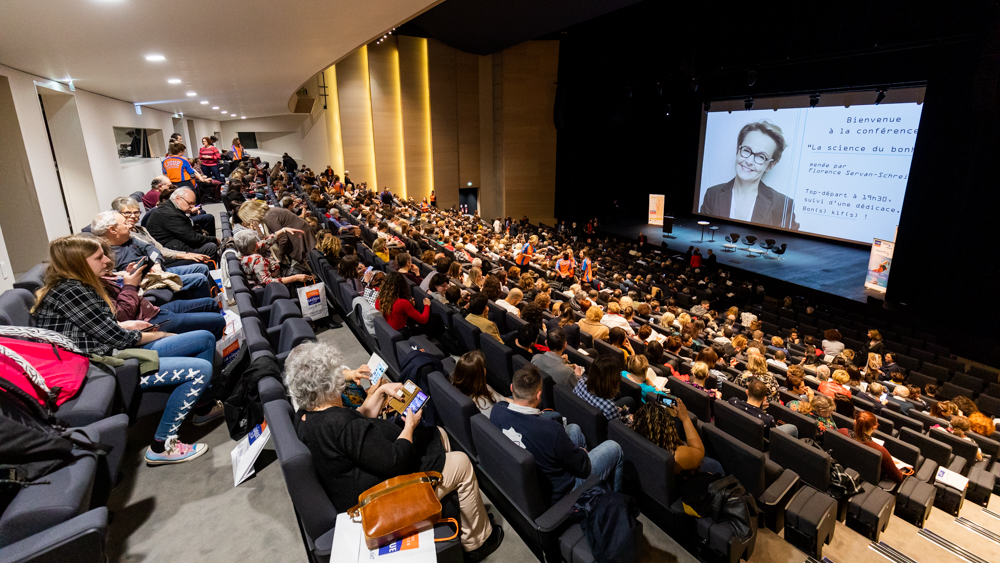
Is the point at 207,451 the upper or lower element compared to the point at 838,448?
upper

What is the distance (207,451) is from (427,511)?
1815mm

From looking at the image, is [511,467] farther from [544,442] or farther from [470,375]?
[470,375]

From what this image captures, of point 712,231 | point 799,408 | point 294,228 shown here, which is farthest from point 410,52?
point 799,408

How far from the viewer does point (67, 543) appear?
1580 mm

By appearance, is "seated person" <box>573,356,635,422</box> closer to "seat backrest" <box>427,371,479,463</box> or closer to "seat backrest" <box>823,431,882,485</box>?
"seat backrest" <box>427,371,479,463</box>

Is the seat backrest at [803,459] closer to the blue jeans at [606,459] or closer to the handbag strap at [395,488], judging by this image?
the blue jeans at [606,459]

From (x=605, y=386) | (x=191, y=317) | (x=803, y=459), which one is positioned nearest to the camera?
(x=605, y=386)

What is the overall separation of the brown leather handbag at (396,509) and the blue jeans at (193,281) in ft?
11.1

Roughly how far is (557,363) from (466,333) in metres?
1.08

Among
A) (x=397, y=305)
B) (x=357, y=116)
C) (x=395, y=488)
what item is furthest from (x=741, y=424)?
(x=357, y=116)

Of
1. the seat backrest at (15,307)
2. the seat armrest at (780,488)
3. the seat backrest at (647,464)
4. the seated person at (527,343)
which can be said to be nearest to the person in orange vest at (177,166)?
the seat backrest at (15,307)

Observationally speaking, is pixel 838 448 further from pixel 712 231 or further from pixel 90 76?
pixel 712 231

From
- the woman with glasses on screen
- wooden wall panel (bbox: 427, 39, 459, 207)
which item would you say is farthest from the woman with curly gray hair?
A: wooden wall panel (bbox: 427, 39, 459, 207)

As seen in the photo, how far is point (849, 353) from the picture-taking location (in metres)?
6.23
